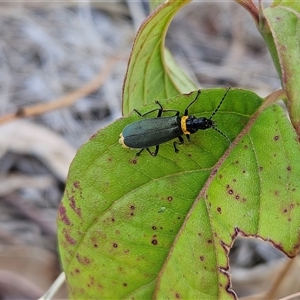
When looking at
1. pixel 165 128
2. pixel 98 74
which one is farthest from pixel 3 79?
pixel 165 128

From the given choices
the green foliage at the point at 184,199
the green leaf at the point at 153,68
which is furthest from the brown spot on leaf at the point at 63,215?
the green leaf at the point at 153,68

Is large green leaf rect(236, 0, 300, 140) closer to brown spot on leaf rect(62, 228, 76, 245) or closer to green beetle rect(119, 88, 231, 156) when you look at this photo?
green beetle rect(119, 88, 231, 156)

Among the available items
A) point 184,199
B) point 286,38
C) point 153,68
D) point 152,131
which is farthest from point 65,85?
point 286,38

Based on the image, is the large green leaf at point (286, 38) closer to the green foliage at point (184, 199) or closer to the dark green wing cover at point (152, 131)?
the green foliage at point (184, 199)

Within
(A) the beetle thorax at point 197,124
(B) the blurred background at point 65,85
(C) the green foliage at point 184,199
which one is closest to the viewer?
(C) the green foliage at point 184,199

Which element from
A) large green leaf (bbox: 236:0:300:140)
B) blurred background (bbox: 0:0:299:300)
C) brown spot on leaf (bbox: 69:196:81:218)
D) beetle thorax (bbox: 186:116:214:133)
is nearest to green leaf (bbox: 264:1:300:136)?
large green leaf (bbox: 236:0:300:140)

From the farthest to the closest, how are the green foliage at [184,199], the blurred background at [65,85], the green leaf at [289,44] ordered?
the blurred background at [65,85]
the green foliage at [184,199]
the green leaf at [289,44]

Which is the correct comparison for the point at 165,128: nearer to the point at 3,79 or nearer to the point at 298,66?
the point at 298,66

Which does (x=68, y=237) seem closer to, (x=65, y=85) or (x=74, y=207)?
(x=74, y=207)
